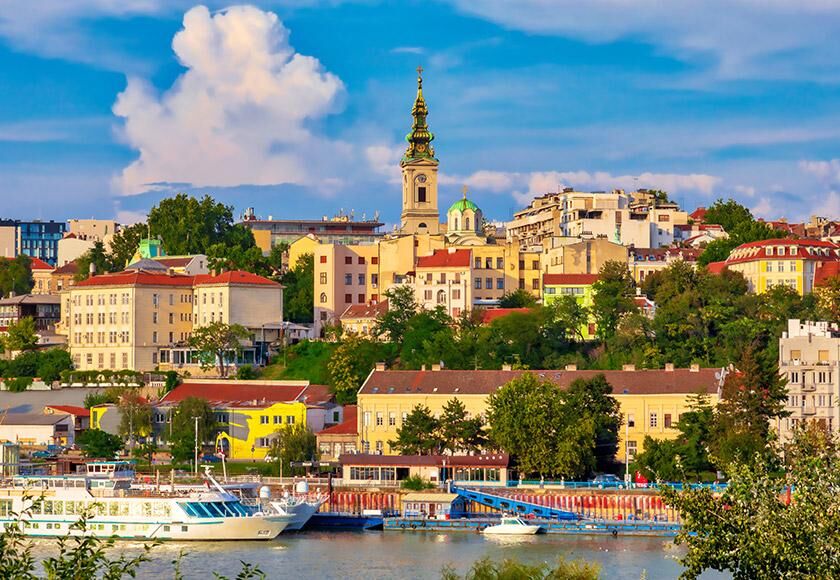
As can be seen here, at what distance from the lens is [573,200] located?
116625mm

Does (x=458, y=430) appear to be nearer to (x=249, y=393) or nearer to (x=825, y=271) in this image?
(x=249, y=393)

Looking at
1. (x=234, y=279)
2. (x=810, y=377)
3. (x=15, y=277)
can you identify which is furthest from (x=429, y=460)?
(x=15, y=277)

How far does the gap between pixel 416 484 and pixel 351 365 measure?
15.4 m

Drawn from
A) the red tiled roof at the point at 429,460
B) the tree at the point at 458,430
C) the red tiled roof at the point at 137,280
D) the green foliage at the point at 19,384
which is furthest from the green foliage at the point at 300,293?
the red tiled roof at the point at 429,460

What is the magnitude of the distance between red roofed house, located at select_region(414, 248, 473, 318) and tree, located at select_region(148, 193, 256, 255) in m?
19.1

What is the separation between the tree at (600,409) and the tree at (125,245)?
4772cm

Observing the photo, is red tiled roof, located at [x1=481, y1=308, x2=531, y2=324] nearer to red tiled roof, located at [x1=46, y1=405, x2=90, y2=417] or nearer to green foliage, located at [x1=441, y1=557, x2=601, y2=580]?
red tiled roof, located at [x1=46, y1=405, x2=90, y2=417]

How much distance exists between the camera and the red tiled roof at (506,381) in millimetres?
74188

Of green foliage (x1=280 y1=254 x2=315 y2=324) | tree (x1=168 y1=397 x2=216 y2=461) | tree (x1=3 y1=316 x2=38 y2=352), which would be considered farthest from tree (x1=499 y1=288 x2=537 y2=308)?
tree (x1=3 y1=316 x2=38 y2=352)

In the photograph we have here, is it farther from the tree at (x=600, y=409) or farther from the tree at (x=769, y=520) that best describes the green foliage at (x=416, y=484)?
the tree at (x=769, y=520)

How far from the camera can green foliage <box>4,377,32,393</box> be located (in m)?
94.9

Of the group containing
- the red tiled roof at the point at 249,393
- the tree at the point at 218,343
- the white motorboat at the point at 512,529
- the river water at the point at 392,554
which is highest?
the tree at the point at 218,343

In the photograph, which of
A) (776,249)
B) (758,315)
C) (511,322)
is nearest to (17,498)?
(511,322)

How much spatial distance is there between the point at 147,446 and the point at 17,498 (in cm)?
1453
